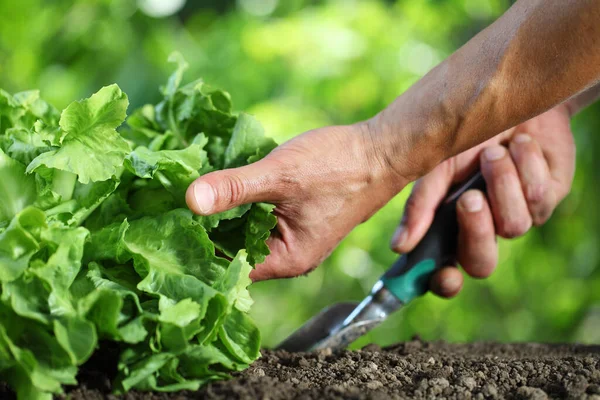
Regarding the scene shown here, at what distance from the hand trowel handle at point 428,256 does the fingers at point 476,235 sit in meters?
0.03

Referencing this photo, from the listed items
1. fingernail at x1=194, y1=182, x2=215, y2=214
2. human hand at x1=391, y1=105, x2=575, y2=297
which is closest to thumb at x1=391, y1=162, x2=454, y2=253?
human hand at x1=391, y1=105, x2=575, y2=297

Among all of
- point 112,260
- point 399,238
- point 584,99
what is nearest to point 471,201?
point 399,238

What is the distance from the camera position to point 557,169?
2.04m

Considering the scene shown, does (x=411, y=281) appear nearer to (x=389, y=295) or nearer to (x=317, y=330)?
(x=389, y=295)

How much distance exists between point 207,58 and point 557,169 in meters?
2.14

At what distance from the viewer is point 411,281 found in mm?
1820

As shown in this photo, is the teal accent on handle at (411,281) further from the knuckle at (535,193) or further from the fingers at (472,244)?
the knuckle at (535,193)

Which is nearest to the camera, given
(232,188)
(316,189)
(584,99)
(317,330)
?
(232,188)

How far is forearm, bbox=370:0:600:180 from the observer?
1282 mm

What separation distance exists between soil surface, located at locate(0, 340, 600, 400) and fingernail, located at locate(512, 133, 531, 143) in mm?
683

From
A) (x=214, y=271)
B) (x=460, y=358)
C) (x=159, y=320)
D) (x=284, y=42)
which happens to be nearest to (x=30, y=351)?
(x=159, y=320)

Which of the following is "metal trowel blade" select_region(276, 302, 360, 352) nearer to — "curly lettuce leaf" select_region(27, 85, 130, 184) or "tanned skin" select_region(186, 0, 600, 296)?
"tanned skin" select_region(186, 0, 600, 296)

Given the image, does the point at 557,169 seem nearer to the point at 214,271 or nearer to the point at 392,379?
the point at 392,379

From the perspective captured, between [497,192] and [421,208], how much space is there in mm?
210
